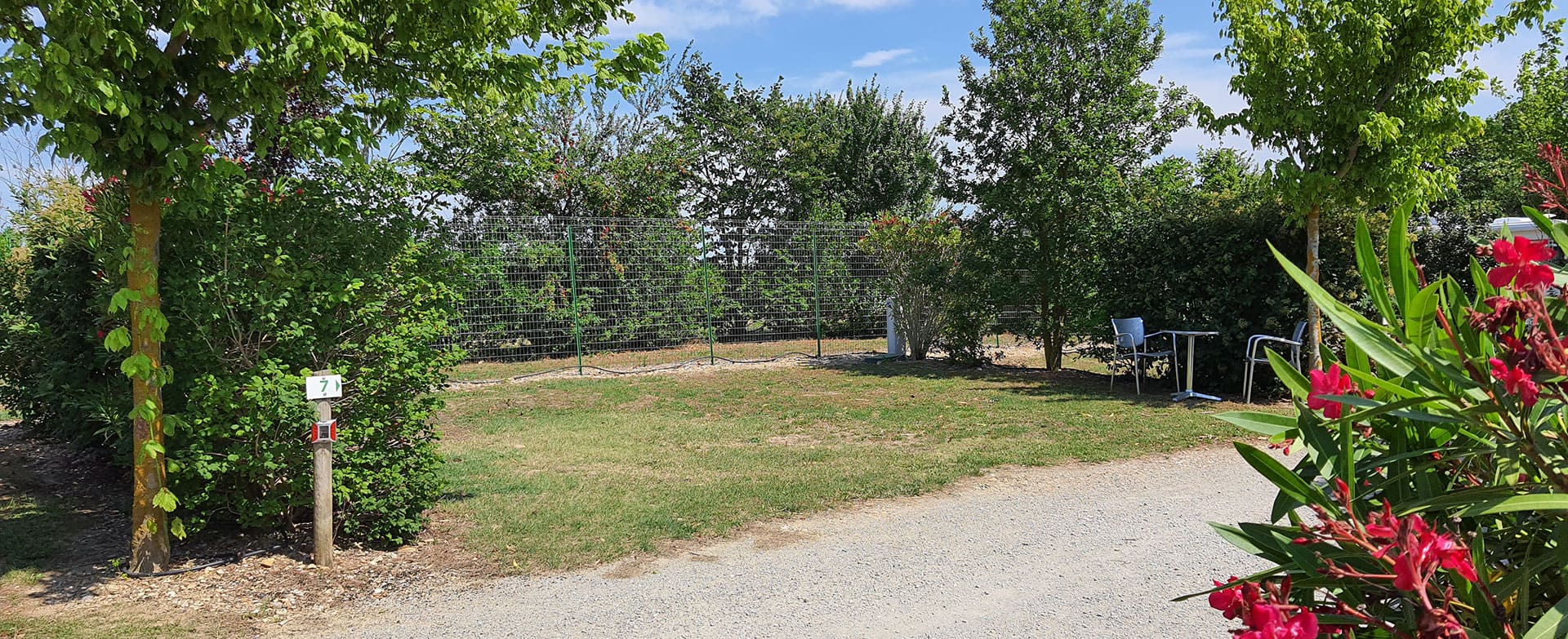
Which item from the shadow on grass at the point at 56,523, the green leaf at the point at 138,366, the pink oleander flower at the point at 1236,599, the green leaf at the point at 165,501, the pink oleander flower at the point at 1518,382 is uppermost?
the pink oleander flower at the point at 1518,382

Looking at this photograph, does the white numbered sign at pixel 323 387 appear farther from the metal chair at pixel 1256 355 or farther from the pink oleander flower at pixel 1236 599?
the metal chair at pixel 1256 355

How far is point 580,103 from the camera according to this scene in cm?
522

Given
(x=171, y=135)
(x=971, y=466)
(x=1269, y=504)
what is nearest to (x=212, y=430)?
(x=171, y=135)

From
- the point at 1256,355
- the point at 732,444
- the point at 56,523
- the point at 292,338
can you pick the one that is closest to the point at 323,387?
the point at 292,338

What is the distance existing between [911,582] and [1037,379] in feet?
25.5

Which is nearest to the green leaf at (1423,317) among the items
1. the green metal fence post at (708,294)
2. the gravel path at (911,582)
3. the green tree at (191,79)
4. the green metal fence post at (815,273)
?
the gravel path at (911,582)

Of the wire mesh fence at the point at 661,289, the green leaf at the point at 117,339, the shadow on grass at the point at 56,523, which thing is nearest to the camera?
the green leaf at the point at 117,339

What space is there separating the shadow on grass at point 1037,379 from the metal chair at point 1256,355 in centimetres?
47

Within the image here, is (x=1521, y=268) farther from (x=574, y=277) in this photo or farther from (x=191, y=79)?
(x=574, y=277)

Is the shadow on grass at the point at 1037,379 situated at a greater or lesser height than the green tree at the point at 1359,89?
lesser

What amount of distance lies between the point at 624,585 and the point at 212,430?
6.75 ft

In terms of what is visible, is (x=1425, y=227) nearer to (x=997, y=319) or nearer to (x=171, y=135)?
(x=997, y=319)

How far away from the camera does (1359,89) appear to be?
777 centimetres

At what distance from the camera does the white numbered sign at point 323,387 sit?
421cm
